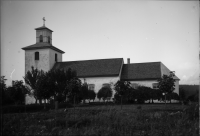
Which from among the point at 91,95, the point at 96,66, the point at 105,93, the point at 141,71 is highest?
the point at 96,66

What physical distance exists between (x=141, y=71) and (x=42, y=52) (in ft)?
62.2

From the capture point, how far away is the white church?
33.2 meters

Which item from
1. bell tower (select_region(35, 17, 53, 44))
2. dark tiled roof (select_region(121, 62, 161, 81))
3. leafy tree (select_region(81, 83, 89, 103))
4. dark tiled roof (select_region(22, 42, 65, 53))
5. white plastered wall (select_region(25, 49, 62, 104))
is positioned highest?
bell tower (select_region(35, 17, 53, 44))

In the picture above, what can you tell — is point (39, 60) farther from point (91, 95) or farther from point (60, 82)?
point (91, 95)

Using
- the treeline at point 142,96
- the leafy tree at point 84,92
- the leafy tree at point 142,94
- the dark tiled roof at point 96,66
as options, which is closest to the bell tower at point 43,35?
the dark tiled roof at point 96,66

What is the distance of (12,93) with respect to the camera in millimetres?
20328

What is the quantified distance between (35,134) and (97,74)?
27.9 metres

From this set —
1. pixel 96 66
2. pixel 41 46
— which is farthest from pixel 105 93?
pixel 41 46

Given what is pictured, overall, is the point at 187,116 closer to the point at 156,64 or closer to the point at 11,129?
the point at 11,129

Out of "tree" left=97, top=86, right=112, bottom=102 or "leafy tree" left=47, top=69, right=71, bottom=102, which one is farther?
"tree" left=97, top=86, right=112, bottom=102

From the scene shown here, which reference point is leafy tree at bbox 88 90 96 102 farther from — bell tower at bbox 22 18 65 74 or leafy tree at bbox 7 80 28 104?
leafy tree at bbox 7 80 28 104

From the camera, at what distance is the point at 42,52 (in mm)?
37844

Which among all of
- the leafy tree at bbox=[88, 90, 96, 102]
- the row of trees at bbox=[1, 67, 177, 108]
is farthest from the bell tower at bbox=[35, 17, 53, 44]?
the leafy tree at bbox=[88, 90, 96, 102]

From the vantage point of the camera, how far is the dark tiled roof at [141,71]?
32.7 meters
